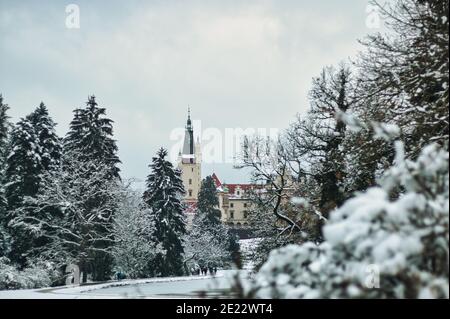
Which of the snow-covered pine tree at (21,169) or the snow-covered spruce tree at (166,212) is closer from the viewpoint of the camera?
the snow-covered pine tree at (21,169)

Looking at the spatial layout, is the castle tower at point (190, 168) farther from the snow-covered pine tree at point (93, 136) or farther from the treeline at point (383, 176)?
the treeline at point (383, 176)

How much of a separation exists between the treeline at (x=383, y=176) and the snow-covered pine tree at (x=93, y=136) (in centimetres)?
1683

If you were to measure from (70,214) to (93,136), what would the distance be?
7.14 meters

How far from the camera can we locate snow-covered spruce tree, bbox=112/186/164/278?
39.8 metres

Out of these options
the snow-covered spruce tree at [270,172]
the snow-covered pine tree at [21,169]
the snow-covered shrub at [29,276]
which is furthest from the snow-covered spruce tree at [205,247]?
the snow-covered spruce tree at [270,172]

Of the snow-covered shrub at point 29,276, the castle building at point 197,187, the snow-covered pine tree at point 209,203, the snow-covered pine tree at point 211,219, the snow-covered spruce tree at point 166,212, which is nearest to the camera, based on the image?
A: the snow-covered shrub at point 29,276

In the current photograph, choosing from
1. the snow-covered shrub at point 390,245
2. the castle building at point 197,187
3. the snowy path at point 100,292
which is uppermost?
the castle building at point 197,187

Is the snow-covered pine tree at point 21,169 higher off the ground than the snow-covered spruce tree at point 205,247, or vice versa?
the snow-covered pine tree at point 21,169

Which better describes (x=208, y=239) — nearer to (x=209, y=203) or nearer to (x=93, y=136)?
(x=209, y=203)

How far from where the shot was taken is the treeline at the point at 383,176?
3.12 m

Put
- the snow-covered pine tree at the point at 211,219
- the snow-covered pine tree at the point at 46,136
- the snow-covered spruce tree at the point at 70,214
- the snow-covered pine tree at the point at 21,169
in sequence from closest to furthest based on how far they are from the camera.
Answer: the snow-covered spruce tree at the point at 70,214, the snow-covered pine tree at the point at 21,169, the snow-covered pine tree at the point at 46,136, the snow-covered pine tree at the point at 211,219

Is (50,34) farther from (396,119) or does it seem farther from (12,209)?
(396,119)

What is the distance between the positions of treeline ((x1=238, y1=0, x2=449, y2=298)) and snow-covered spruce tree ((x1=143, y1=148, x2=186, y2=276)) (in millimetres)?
21565
